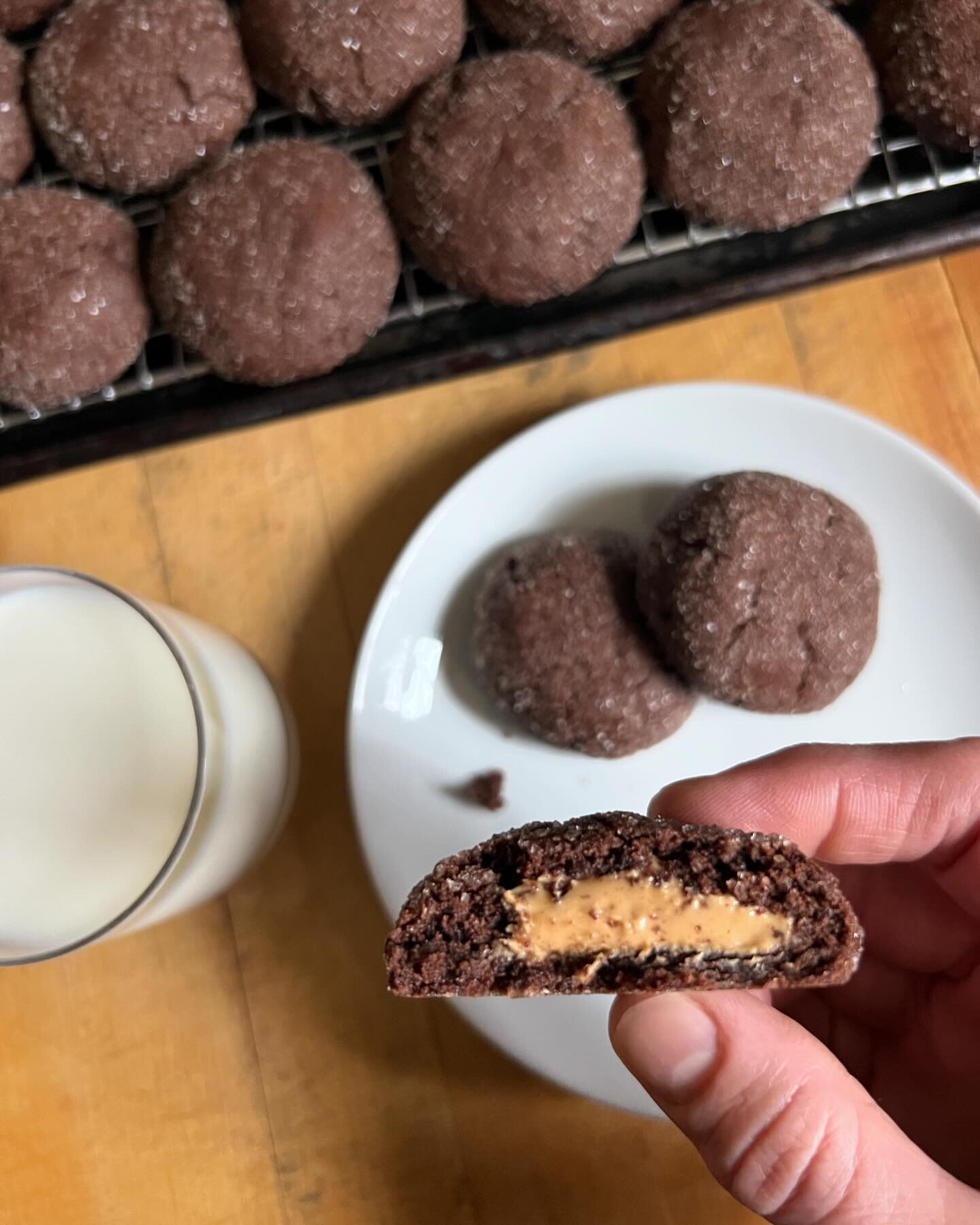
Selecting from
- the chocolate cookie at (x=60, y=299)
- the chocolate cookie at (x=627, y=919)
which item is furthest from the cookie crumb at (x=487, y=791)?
the chocolate cookie at (x=60, y=299)

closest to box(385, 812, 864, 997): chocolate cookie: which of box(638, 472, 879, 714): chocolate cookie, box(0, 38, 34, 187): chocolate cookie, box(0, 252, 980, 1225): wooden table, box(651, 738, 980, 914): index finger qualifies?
box(651, 738, 980, 914): index finger

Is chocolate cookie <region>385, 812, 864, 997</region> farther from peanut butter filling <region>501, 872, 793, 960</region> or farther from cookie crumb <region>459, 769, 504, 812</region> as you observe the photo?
cookie crumb <region>459, 769, 504, 812</region>

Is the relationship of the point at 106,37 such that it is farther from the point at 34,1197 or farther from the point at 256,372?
the point at 34,1197

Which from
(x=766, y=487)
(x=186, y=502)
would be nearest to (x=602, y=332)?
(x=766, y=487)

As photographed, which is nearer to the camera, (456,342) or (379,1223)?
(456,342)

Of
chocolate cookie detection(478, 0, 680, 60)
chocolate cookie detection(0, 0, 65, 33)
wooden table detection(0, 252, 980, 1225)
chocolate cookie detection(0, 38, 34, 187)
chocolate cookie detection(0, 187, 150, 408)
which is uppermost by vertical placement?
chocolate cookie detection(478, 0, 680, 60)

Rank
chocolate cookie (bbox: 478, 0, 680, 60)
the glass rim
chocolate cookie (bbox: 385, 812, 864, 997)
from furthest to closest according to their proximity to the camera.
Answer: chocolate cookie (bbox: 478, 0, 680, 60)
the glass rim
chocolate cookie (bbox: 385, 812, 864, 997)
